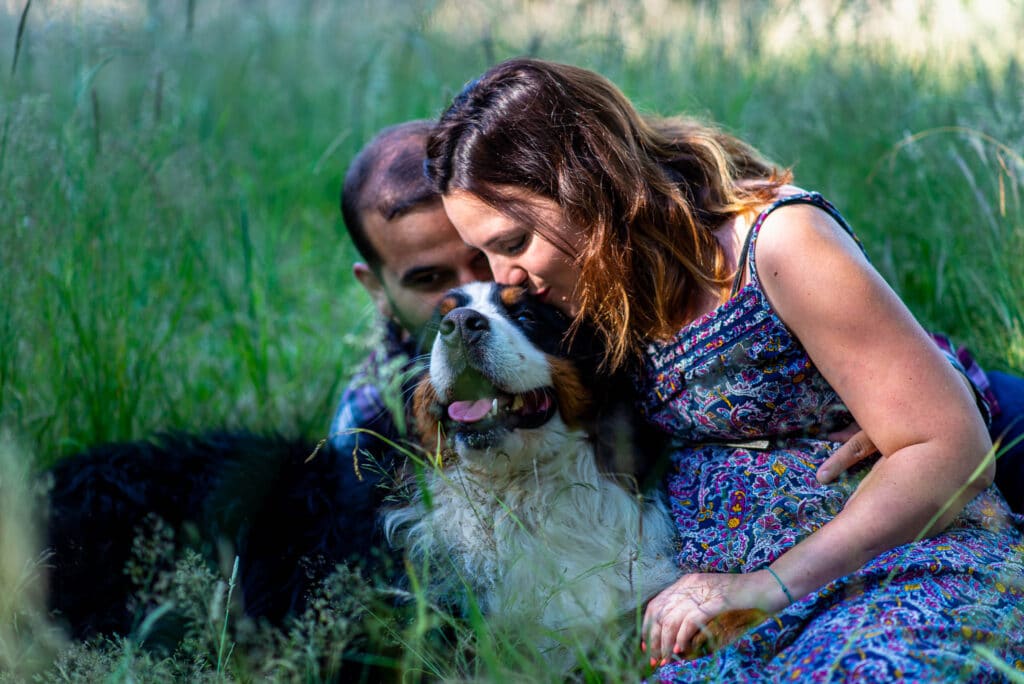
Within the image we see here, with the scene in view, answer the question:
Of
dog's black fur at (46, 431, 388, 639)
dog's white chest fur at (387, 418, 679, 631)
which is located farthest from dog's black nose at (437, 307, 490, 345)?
dog's black fur at (46, 431, 388, 639)

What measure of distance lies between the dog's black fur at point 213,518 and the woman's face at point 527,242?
0.60 meters

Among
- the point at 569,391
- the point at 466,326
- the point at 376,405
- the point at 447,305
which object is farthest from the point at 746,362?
the point at 376,405

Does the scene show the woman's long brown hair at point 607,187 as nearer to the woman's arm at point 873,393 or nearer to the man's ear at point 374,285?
the woman's arm at point 873,393

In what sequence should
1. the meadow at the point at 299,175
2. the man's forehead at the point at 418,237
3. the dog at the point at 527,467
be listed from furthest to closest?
the meadow at the point at 299,175
the man's forehead at the point at 418,237
the dog at the point at 527,467

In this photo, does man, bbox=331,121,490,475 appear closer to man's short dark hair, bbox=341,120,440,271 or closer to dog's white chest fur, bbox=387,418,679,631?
man's short dark hair, bbox=341,120,440,271


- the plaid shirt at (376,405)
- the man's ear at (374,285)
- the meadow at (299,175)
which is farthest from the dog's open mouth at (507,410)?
the man's ear at (374,285)

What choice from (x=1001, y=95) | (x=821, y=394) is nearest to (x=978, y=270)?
(x=1001, y=95)

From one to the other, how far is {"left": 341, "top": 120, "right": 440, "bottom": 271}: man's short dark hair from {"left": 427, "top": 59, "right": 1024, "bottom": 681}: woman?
290mm

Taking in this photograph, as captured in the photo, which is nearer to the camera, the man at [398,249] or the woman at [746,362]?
the woman at [746,362]

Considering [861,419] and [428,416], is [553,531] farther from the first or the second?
[861,419]

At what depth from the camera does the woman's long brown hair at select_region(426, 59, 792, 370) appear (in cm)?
208

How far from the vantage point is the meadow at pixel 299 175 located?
2689 millimetres

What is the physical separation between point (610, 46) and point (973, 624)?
2.65 m

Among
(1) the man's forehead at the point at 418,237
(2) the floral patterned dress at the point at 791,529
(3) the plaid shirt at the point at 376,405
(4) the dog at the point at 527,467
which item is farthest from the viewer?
(1) the man's forehead at the point at 418,237
